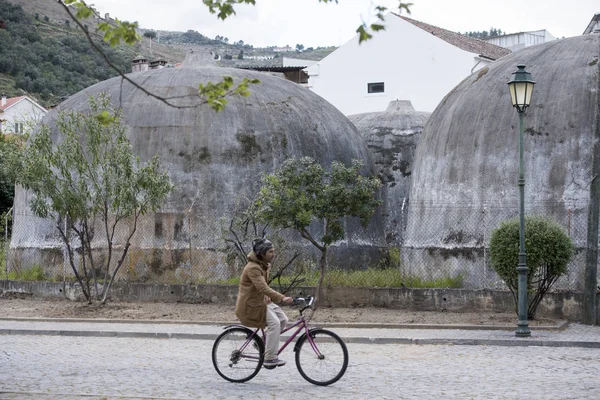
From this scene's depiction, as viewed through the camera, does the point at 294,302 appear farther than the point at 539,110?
No

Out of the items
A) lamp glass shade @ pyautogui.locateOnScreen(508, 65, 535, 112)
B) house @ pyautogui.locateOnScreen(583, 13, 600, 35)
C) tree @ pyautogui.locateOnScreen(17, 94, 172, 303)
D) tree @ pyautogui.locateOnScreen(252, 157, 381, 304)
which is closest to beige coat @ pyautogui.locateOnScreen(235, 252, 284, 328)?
lamp glass shade @ pyautogui.locateOnScreen(508, 65, 535, 112)

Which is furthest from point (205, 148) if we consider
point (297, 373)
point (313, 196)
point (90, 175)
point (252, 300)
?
point (252, 300)

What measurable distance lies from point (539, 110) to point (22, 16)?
79.3 metres

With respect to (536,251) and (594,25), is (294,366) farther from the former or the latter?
(594,25)

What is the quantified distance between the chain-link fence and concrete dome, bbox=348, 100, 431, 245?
13.6 feet

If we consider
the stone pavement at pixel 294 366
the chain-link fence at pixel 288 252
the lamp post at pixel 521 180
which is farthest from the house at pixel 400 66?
the stone pavement at pixel 294 366

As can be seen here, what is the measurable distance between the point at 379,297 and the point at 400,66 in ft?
117

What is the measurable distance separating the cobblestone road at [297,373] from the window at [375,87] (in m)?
40.2

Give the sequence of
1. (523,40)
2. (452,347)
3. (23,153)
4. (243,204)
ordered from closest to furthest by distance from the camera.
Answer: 1. (452,347)
2. (23,153)
3. (243,204)
4. (523,40)

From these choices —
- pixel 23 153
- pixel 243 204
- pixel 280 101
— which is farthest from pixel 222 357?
pixel 280 101

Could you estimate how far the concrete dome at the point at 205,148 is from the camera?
78.3ft

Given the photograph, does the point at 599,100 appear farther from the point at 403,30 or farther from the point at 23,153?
the point at 403,30

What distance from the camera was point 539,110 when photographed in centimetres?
2077

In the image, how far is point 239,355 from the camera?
1083 cm
